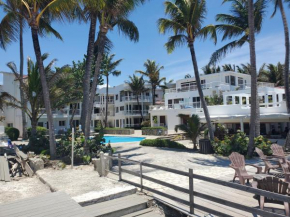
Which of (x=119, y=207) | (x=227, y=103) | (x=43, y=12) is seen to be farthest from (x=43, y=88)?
(x=227, y=103)

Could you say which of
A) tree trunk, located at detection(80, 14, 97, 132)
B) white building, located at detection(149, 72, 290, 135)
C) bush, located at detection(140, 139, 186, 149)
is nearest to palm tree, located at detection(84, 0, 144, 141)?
tree trunk, located at detection(80, 14, 97, 132)

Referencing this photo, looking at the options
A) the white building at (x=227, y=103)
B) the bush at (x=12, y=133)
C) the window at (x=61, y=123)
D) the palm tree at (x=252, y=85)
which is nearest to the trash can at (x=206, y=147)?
the palm tree at (x=252, y=85)

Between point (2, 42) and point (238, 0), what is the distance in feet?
56.3

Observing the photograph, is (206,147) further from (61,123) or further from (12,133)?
(61,123)

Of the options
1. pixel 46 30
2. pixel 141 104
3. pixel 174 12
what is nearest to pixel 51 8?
pixel 46 30

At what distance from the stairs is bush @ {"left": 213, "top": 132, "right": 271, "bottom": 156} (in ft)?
29.9

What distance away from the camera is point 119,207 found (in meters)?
5.99

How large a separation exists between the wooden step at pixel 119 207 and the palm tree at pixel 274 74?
42.6 meters

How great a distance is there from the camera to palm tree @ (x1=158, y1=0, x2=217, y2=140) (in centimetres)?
1611

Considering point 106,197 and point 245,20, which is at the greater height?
point 245,20

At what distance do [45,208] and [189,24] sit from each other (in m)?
14.2

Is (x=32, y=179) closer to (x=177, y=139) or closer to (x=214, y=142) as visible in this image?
(x=214, y=142)

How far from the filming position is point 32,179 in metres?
9.63

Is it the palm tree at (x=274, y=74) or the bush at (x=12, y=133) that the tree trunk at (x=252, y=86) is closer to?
the bush at (x=12, y=133)
